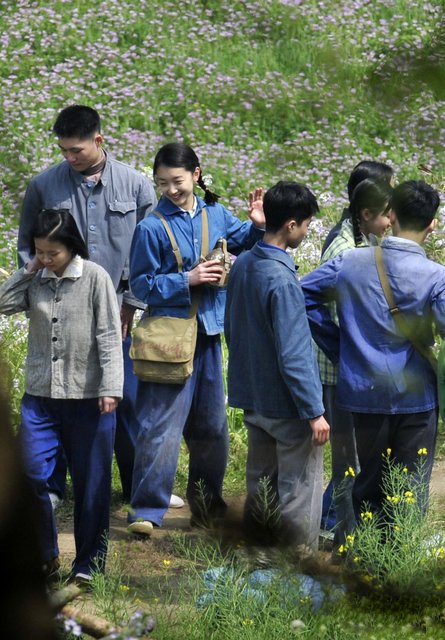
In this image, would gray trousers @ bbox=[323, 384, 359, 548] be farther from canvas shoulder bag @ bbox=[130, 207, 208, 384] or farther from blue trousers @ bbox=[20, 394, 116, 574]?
blue trousers @ bbox=[20, 394, 116, 574]

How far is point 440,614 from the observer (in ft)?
11.6

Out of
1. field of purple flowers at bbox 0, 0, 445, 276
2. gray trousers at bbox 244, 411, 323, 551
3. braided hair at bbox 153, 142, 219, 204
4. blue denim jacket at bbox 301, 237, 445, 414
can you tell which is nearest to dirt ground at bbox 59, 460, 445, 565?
gray trousers at bbox 244, 411, 323, 551

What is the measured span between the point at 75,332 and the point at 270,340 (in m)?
0.77

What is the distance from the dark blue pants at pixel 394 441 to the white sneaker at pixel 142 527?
1.17m

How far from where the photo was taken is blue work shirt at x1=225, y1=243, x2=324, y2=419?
3961mm

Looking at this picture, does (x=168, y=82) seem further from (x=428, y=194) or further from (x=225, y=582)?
(x=225, y=582)

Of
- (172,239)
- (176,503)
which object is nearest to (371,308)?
(172,239)

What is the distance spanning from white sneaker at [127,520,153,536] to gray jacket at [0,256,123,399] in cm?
92

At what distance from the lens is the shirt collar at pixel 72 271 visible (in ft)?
13.7

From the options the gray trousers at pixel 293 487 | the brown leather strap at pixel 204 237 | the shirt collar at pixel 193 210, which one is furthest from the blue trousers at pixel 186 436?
the gray trousers at pixel 293 487

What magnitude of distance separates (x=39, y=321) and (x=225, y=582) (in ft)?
4.41

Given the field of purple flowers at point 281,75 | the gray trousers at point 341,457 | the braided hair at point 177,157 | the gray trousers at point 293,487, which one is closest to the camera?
the field of purple flowers at point 281,75

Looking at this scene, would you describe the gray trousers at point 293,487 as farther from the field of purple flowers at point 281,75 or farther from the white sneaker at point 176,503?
Answer: the field of purple flowers at point 281,75

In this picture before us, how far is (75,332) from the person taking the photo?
165 inches
